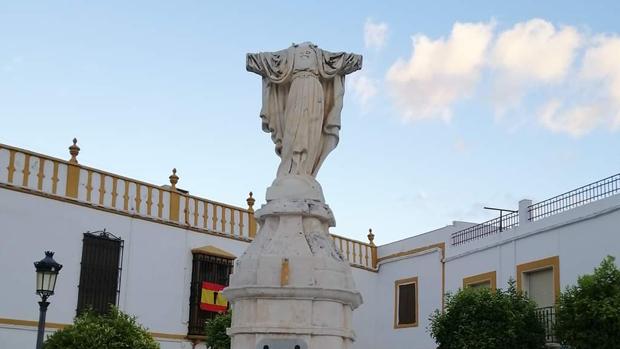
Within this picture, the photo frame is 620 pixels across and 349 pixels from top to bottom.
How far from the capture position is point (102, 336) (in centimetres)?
1349

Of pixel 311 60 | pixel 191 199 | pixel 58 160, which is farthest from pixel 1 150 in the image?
pixel 311 60

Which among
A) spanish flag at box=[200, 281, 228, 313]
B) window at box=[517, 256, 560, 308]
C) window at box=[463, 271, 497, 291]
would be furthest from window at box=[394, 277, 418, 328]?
spanish flag at box=[200, 281, 228, 313]

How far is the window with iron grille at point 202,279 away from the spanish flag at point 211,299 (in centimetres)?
3

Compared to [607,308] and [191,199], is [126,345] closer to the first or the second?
[191,199]

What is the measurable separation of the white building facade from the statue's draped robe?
10588 mm

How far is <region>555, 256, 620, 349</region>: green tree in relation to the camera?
47.6 feet

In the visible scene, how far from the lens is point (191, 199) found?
2009cm

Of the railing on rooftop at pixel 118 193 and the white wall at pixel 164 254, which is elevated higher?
the railing on rooftop at pixel 118 193

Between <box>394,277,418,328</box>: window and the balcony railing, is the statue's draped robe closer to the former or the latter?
the balcony railing

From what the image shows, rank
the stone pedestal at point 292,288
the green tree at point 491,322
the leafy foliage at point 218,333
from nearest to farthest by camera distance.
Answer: the stone pedestal at point 292,288 → the leafy foliage at point 218,333 → the green tree at point 491,322

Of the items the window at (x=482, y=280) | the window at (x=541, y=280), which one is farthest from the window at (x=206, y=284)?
the window at (x=541, y=280)

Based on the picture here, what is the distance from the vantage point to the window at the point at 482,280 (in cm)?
2012

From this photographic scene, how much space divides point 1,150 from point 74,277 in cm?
297

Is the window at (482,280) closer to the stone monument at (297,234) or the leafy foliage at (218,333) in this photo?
the leafy foliage at (218,333)
